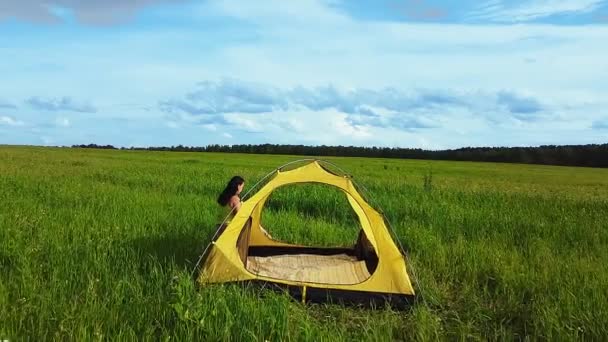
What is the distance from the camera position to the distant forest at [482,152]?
7794 cm

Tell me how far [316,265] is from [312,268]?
8.5 inches

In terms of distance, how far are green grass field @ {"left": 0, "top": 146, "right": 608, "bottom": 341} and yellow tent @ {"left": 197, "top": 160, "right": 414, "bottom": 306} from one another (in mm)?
252

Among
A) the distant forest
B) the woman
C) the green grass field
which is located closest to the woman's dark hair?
the woman

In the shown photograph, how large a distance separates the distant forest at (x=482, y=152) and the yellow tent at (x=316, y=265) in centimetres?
7559

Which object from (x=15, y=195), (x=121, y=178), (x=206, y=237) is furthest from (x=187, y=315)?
(x=121, y=178)

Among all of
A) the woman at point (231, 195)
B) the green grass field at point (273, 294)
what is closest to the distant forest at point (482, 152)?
the green grass field at point (273, 294)

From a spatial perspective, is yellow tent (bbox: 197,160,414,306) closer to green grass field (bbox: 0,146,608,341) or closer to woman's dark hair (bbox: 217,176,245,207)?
green grass field (bbox: 0,146,608,341)

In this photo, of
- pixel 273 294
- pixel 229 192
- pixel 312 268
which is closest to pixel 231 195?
pixel 229 192

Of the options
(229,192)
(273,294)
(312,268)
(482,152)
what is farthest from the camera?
(482,152)

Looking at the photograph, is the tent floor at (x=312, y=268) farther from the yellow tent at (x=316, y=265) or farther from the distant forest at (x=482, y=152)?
the distant forest at (x=482, y=152)

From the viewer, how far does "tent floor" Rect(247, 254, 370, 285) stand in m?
7.34

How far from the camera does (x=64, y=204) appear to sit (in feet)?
38.6

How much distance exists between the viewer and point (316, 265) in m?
8.16

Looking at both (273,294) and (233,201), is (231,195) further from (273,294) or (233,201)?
(273,294)
